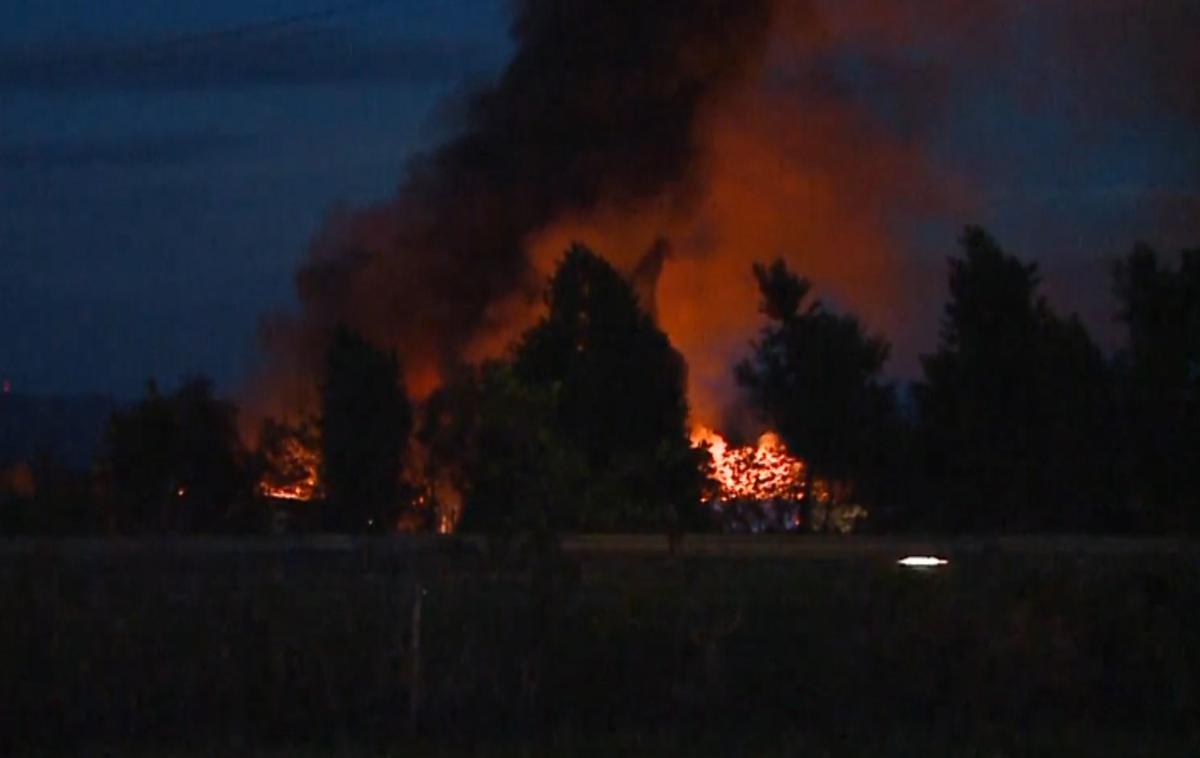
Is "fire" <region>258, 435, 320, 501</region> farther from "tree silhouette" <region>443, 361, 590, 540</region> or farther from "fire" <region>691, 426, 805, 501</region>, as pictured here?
"tree silhouette" <region>443, 361, 590, 540</region>

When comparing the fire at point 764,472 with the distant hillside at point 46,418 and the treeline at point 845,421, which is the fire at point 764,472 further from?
the distant hillside at point 46,418

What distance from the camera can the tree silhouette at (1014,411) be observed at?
3894cm

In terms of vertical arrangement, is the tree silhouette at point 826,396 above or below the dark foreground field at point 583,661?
above

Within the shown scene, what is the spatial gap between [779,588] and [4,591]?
6.39 metres

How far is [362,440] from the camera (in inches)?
1524

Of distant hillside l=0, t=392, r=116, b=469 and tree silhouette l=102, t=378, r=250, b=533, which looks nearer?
tree silhouette l=102, t=378, r=250, b=533

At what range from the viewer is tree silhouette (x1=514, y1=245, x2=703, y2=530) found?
33.8m

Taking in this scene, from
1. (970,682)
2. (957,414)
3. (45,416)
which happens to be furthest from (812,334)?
(45,416)

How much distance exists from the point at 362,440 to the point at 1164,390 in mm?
15087

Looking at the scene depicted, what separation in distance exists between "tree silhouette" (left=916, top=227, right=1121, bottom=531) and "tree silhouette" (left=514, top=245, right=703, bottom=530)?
5.37 m

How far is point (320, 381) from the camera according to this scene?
4131cm

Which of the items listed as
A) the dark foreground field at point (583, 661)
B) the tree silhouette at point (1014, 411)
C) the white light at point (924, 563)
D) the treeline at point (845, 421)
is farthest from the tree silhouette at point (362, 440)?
the dark foreground field at point (583, 661)

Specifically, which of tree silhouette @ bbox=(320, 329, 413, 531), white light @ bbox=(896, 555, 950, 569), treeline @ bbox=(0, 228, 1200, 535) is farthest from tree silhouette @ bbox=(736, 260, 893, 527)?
white light @ bbox=(896, 555, 950, 569)

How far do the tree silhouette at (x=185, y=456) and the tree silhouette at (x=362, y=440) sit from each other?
5.68ft
